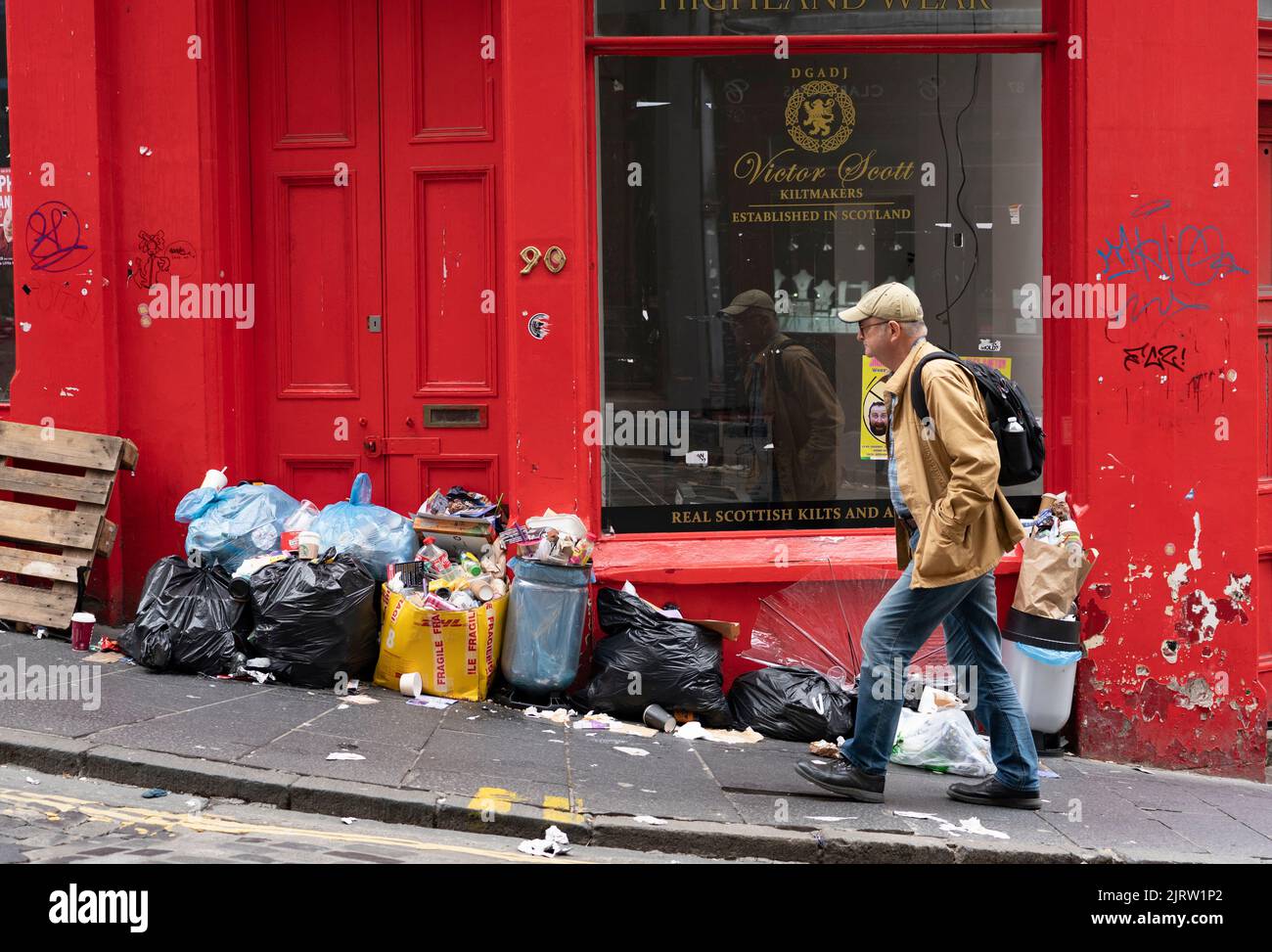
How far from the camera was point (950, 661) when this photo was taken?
18.6 feet

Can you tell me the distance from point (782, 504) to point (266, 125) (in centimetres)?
375

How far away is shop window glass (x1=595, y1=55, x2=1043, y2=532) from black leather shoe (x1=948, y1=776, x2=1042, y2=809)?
6.46 ft

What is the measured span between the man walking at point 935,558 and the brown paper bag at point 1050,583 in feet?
3.51

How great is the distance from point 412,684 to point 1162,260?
4.61 meters

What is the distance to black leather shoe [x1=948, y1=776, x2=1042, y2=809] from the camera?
18.3 ft

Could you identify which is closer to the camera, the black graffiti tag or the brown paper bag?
the brown paper bag

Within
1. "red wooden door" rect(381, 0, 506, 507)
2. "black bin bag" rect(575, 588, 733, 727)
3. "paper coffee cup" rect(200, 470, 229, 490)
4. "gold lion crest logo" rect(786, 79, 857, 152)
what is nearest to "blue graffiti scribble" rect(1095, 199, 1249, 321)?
"gold lion crest logo" rect(786, 79, 857, 152)

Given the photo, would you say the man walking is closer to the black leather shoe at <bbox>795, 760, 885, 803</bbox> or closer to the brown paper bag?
the black leather shoe at <bbox>795, 760, 885, 803</bbox>

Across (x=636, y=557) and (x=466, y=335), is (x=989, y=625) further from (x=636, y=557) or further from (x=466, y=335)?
(x=466, y=335)

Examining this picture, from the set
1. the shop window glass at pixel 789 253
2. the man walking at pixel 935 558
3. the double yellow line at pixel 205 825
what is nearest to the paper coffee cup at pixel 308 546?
the shop window glass at pixel 789 253

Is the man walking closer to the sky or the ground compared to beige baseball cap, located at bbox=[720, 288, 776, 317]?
closer to the ground

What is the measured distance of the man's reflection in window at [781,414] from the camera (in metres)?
7.14
